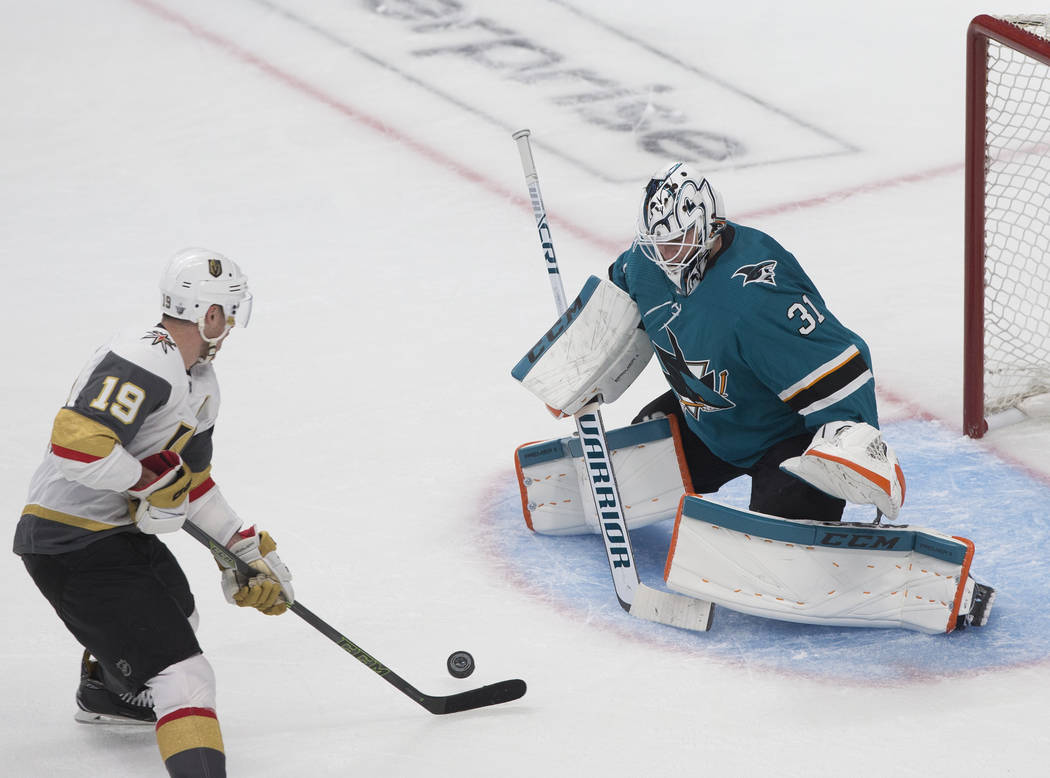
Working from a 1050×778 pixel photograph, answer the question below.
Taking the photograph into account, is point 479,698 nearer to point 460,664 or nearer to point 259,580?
point 460,664

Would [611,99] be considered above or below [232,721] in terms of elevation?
above

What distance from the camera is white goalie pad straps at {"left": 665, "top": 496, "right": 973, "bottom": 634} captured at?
9.24 feet

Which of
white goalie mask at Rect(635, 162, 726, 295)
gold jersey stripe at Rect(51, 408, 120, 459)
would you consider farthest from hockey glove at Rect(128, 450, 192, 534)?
white goalie mask at Rect(635, 162, 726, 295)

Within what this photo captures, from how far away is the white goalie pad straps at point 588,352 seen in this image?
313 centimetres

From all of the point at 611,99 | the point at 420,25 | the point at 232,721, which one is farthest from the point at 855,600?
the point at 420,25

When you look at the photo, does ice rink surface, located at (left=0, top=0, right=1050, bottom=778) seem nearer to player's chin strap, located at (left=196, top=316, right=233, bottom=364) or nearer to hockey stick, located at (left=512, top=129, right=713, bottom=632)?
hockey stick, located at (left=512, top=129, right=713, bottom=632)

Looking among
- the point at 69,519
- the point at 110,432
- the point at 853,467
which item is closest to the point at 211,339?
the point at 110,432

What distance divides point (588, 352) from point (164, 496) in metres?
1.08

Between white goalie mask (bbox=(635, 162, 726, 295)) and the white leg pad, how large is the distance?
121 cm

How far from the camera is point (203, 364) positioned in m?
2.60

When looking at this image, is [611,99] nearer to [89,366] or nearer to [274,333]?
[274,333]

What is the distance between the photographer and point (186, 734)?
7.59ft

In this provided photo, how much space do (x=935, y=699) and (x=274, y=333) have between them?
2.47 m

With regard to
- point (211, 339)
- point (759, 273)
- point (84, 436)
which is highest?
point (759, 273)
